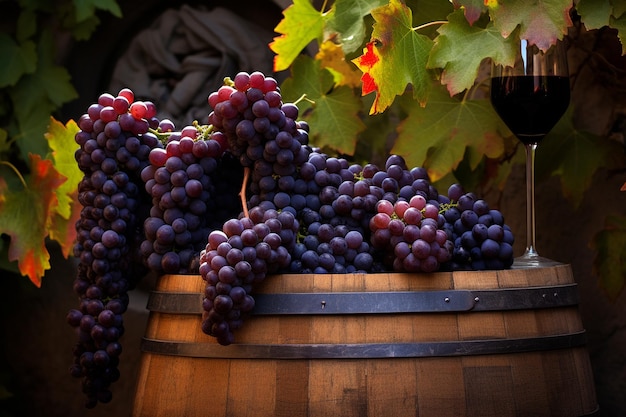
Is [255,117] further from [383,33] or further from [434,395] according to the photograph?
[434,395]

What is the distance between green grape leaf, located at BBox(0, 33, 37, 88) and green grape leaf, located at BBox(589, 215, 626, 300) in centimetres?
164

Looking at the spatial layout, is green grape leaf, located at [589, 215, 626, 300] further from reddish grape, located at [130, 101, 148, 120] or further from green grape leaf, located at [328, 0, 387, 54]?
reddish grape, located at [130, 101, 148, 120]

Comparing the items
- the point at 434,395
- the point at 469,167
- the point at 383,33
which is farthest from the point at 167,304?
the point at 469,167

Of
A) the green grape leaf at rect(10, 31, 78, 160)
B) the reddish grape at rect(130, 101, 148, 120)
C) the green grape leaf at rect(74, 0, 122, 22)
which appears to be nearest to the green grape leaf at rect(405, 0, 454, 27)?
the reddish grape at rect(130, 101, 148, 120)

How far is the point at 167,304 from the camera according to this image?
1.22 m

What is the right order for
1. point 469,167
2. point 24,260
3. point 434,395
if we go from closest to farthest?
point 434,395
point 24,260
point 469,167

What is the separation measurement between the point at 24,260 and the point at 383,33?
2.95 ft

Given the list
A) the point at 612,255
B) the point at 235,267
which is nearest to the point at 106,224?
the point at 235,267

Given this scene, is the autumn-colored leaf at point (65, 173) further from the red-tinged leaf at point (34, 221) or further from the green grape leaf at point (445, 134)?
the green grape leaf at point (445, 134)

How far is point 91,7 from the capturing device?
245 cm

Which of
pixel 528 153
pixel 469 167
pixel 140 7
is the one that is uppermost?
pixel 140 7

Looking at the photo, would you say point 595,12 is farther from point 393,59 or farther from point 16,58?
point 16,58

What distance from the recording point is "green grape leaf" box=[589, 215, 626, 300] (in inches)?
66.8

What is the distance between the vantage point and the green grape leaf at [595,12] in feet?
4.38
